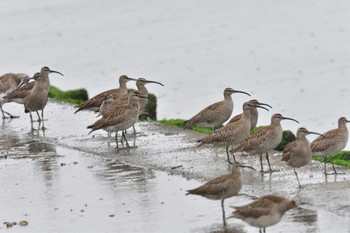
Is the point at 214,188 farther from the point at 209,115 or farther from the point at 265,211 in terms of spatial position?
the point at 209,115

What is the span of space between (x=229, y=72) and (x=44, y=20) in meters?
Result: 15.8

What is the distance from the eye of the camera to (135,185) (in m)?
18.3

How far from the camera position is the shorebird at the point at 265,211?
48.0ft

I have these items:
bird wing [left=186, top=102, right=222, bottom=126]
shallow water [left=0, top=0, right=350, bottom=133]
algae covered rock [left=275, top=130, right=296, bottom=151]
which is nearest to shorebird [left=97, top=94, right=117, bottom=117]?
bird wing [left=186, top=102, right=222, bottom=126]

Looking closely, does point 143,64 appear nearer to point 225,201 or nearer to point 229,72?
point 229,72

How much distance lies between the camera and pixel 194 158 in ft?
66.1

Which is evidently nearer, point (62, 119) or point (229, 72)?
point (62, 119)

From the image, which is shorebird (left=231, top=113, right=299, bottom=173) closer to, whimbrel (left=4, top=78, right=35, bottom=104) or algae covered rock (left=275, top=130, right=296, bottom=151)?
algae covered rock (left=275, top=130, right=296, bottom=151)

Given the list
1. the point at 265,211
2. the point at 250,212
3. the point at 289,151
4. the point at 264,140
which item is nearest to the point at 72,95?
the point at 264,140

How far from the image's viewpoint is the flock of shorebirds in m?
14.9

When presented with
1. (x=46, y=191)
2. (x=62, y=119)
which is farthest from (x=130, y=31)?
(x=46, y=191)

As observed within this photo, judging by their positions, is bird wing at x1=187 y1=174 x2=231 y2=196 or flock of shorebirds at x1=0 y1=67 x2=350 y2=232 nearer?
flock of shorebirds at x1=0 y1=67 x2=350 y2=232

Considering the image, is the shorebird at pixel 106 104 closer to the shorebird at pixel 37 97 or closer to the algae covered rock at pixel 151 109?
the shorebird at pixel 37 97

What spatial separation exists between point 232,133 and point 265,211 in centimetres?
488
